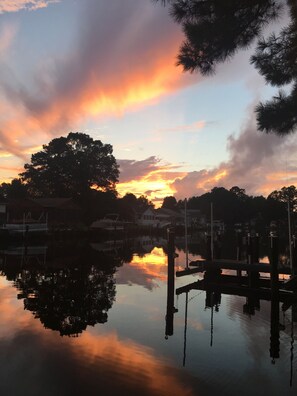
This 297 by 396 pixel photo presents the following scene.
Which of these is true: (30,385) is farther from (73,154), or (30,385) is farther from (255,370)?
(73,154)

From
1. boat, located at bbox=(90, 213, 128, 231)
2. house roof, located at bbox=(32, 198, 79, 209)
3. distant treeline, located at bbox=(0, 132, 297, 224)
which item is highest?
distant treeline, located at bbox=(0, 132, 297, 224)

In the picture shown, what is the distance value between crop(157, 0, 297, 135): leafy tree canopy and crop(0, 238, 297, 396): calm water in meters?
5.63

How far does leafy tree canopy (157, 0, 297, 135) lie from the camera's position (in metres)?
8.76

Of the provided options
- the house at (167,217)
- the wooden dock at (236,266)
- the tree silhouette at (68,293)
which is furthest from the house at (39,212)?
the house at (167,217)

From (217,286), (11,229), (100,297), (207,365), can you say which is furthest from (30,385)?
(11,229)

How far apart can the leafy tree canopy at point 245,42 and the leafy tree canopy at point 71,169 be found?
59493 mm

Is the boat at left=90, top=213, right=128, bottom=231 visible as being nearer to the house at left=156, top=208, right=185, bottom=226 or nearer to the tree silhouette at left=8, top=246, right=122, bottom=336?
the house at left=156, top=208, right=185, bottom=226

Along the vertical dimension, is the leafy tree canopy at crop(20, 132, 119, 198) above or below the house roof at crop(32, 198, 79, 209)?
above

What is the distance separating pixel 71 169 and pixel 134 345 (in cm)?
6139

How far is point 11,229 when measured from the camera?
4438 centimetres

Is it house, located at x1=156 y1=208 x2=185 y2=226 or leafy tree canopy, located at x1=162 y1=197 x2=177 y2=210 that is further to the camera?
leafy tree canopy, located at x1=162 y1=197 x2=177 y2=210

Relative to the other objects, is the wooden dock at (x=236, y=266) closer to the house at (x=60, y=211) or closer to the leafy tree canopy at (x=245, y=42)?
the leafy tree canopy at (x=245, y=42)

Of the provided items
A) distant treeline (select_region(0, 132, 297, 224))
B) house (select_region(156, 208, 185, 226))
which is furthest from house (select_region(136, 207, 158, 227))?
distant treeline (select_region(0, 132, 297, 224))

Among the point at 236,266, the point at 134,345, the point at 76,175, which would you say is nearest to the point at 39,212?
the point at 76,175
